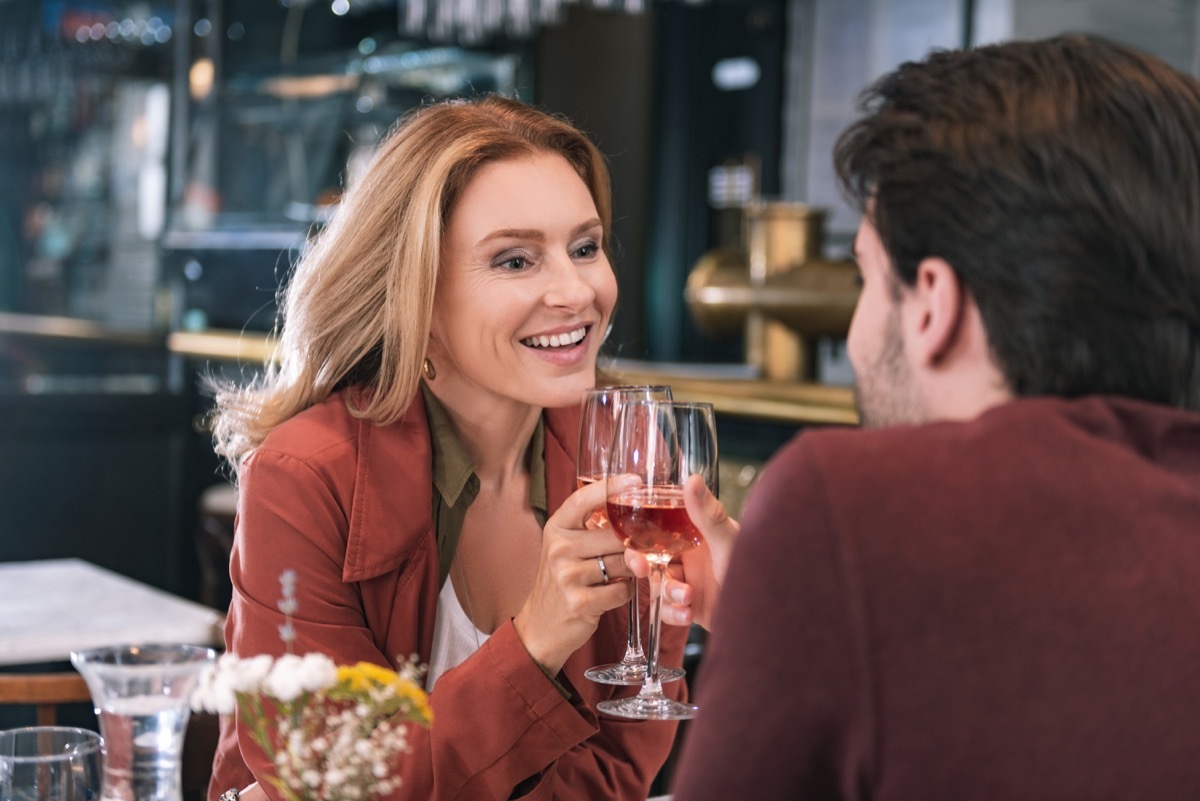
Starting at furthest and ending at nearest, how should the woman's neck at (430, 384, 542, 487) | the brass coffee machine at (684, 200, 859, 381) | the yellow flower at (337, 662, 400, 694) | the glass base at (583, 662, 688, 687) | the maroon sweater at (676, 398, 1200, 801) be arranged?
the brass coffee machine at (684, 200, 859, 381) < the woman's neck at (430, 384, 542, 487) < the glass base at (583, 662, 688, 687) < the yellow flower at (337, 662, 400, 694) < the maroon sweater at (676, 398, 1200, 801)

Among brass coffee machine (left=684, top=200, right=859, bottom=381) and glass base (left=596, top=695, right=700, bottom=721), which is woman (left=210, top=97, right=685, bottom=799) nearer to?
glass base (left=596, top=695, right=700, bottom=721)

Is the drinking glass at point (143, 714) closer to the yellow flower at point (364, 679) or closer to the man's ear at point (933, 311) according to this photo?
the yellow flower at point (364, 679)

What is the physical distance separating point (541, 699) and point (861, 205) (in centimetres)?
66

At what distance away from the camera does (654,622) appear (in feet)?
4.69

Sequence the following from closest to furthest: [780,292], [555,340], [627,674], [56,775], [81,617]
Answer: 1. [56,775]
2. [627,674]
3. [555,340]
4. [81,617]
5. [780,292]

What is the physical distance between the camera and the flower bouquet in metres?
0.94

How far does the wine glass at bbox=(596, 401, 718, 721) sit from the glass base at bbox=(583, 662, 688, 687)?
52mm

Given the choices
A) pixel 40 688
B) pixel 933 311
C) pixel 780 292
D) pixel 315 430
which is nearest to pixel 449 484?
pixel 315 430

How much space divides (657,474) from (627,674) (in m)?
0.26

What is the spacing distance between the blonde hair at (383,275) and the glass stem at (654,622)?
46 cm

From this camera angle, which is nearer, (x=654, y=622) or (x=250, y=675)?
(x=250, y=675)

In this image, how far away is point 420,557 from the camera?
1687 mm

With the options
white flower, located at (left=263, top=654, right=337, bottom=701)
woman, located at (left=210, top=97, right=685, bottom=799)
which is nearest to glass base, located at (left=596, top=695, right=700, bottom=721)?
woman, located at (left=210, top=97, right=685, bottom=799)

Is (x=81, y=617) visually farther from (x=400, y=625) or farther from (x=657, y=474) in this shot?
(x=657, y=474)
